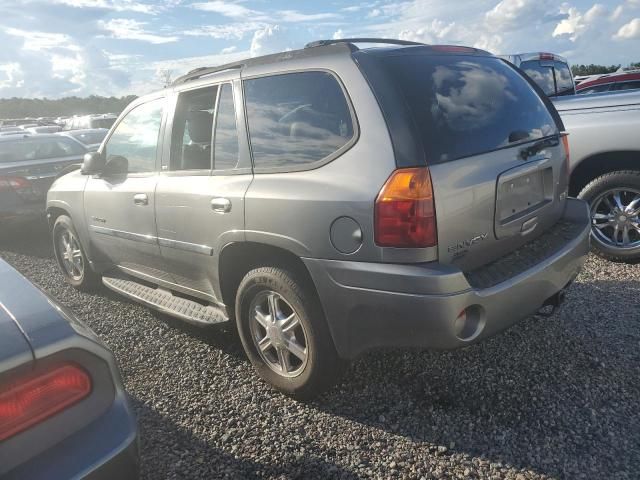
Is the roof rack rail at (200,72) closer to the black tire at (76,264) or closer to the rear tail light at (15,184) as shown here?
the black tire at (76,264)

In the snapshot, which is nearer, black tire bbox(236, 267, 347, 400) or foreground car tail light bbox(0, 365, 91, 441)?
foreground car tail light bbox(0, 365, 91, 441)

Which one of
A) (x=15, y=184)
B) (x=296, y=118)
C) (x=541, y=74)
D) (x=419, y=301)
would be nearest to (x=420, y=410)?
(x=419, y=301)

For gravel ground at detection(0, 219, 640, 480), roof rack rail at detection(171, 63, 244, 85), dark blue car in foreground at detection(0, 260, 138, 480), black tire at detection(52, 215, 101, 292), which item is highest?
roof rack rail at detection(171, 63, 244, 85)

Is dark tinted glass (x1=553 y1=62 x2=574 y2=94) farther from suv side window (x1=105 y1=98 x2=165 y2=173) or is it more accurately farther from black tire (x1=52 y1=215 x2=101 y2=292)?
black tire (x1=52 y1=215 x2=101 y2=292)

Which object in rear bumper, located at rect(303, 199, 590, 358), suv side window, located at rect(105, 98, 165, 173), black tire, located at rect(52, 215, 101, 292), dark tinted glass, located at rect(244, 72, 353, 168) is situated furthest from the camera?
black tire, located at rect(52, 215, 101, 292)

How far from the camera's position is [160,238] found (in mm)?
3471

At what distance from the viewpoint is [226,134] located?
3.02 metres

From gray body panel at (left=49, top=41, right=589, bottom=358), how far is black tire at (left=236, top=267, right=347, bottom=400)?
106 millimetres

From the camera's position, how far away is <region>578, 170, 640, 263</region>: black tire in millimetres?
4352

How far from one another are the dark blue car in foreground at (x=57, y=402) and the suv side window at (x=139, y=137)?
2218mm

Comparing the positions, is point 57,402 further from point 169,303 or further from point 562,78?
point 562,78

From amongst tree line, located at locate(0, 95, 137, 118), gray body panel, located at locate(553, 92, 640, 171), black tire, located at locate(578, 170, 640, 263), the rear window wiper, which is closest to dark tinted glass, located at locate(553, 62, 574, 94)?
gray body panel, located at locate(553, 92, 640, 171)

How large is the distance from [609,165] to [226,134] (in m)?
3.48

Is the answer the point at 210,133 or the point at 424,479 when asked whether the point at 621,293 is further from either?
the point at 210,133
